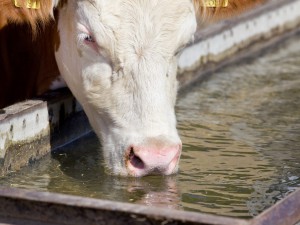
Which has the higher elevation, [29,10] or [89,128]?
[29,10]

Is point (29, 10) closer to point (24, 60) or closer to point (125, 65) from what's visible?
point (125, 65)

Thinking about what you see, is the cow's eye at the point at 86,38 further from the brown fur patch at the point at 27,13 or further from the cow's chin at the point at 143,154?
the cow's chin at the point at 143,154

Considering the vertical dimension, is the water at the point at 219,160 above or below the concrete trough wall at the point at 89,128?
below

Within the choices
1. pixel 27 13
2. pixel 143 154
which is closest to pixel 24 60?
pixel 27 13

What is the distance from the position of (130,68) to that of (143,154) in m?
0.49

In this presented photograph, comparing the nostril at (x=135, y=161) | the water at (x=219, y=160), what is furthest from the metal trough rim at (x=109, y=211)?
the nostril at (x=135, y=161)

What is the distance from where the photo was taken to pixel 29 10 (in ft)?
17.7

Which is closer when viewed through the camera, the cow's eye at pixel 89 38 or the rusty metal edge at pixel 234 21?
the cow's eye at pixel 89 38

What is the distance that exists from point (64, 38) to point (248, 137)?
50.7 inches

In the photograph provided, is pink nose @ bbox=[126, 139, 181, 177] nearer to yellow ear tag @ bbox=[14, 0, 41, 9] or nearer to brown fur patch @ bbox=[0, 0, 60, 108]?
yellow ear tag @ bbox=[14, 0, 41, 9]

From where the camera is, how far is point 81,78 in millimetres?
5414

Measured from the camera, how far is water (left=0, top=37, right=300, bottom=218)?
4996mm

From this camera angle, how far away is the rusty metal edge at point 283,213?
3441 mm

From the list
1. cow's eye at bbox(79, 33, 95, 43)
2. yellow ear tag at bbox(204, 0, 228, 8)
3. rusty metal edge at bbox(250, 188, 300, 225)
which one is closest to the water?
cow's eye at bbox(79, 33, 95, 43)
